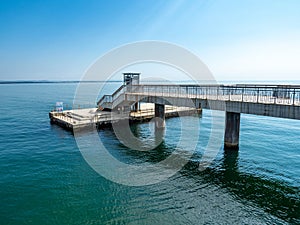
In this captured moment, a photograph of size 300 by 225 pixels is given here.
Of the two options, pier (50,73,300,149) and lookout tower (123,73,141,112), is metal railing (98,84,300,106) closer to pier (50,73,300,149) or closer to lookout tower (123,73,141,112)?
pier (50,73,300,149)

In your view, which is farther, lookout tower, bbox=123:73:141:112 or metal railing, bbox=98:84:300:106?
lookout tower, bbox=123:73:141:112

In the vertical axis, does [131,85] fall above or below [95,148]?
above

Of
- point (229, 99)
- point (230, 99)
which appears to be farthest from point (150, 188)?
point (230, 99)

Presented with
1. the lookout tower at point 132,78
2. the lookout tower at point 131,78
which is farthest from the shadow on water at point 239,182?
the lookout tower at point 132,78

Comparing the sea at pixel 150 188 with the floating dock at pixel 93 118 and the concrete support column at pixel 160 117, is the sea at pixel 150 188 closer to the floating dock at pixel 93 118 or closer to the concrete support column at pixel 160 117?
the floating dock at pixel 93 118

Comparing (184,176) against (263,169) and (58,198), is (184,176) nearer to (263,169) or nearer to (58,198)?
(263,169)

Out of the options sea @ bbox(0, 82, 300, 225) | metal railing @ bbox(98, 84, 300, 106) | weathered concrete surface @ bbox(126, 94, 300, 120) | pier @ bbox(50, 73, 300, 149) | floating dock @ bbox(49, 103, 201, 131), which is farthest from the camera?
floating dock @ bbox(49, 103, 201, 131)

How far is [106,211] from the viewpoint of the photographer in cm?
1185

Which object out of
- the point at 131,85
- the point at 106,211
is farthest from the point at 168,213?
the point at 131,85

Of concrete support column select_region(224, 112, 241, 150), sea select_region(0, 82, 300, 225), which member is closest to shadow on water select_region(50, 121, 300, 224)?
sea select_region(0, 82, 300, 225)

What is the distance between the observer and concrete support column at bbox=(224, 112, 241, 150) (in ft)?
71.1

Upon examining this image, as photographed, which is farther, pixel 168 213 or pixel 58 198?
pixel 58 198

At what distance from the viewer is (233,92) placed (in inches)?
930

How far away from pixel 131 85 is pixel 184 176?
66.6 ft
